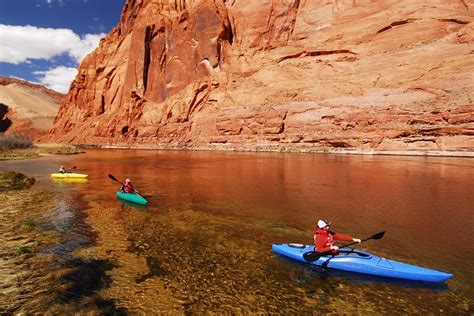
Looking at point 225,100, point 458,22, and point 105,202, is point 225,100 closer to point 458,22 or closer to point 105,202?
point 458,22

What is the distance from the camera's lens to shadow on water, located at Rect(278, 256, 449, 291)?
7.68 meters

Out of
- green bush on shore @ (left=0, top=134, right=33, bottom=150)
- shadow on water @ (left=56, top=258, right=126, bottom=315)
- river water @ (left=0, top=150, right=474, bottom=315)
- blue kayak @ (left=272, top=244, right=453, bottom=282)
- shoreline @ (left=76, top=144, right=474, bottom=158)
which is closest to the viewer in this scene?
shadow on water @ (left=56, top=258, right=126, bottom=315)

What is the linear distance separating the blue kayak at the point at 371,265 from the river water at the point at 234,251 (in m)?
0.17

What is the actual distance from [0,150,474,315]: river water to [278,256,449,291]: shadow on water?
33 mm

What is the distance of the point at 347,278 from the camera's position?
26.8 feet

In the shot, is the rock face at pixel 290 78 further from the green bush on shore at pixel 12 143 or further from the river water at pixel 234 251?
the river water at pixel 234 251

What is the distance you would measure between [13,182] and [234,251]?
638 inches

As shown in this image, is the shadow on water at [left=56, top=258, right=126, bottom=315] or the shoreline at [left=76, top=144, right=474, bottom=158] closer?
the shadow on water at [left=56, top=258, right=126, bottom=315]

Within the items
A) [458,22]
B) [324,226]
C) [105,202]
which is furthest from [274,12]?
[324,226]

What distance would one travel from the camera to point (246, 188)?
2030cm

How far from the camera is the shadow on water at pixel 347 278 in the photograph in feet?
25.2

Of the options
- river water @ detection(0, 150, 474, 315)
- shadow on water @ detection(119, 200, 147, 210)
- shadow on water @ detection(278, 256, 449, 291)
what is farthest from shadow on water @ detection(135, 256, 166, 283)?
shadow on water @ detection(119, 200, 147, 210)

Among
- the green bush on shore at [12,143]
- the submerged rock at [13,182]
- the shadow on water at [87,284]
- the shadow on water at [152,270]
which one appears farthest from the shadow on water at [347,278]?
the green bush on shore at [12,143]

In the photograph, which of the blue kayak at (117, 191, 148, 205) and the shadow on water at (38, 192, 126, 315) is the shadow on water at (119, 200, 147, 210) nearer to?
the blue kayak at (117, 191, 148, 205)
